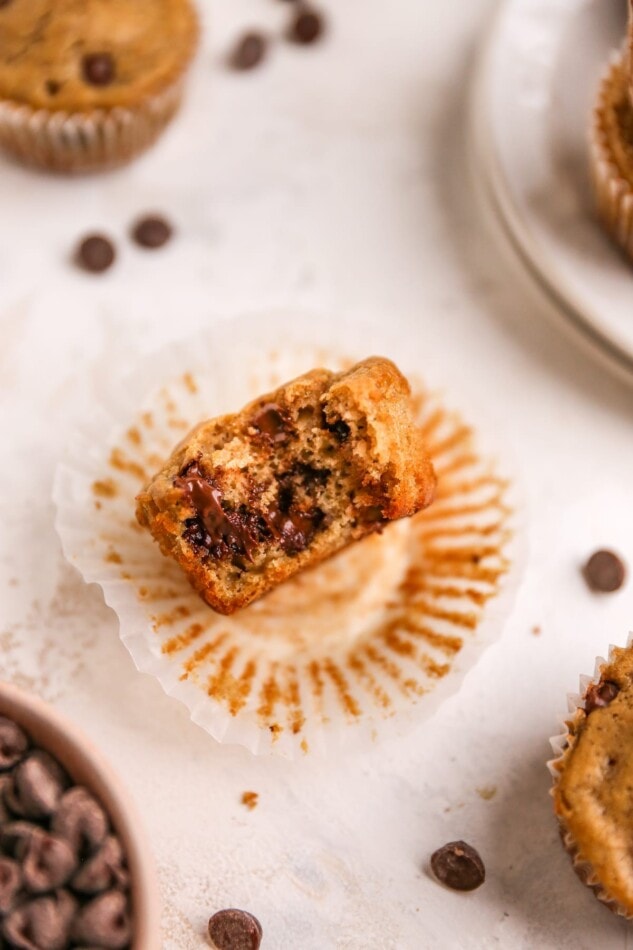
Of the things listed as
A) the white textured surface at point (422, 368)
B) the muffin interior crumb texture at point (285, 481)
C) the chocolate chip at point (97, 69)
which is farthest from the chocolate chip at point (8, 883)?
the chocolate chip at point (97, 69)

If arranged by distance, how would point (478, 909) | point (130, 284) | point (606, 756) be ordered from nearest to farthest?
point (606, 756), point (478, 909), point (130, 284)

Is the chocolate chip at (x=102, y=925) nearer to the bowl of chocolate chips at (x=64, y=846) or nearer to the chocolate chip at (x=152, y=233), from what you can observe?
the bowl of chocolate chips at (x=64, y=846)

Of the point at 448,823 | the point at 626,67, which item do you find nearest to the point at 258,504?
the point at 448,823

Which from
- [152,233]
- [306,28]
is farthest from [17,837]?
[306,28]

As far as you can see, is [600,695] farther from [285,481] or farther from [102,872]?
[102,872]

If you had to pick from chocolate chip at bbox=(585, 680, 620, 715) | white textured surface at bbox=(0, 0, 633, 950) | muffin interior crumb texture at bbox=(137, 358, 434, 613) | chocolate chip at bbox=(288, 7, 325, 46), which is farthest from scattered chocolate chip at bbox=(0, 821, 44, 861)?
chocolate chip at bbox=(288, 7, 325, 46)

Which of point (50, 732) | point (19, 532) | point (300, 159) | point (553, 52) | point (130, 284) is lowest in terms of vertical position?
point (19, 532)

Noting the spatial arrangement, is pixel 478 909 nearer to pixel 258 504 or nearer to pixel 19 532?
pixel 258 504
